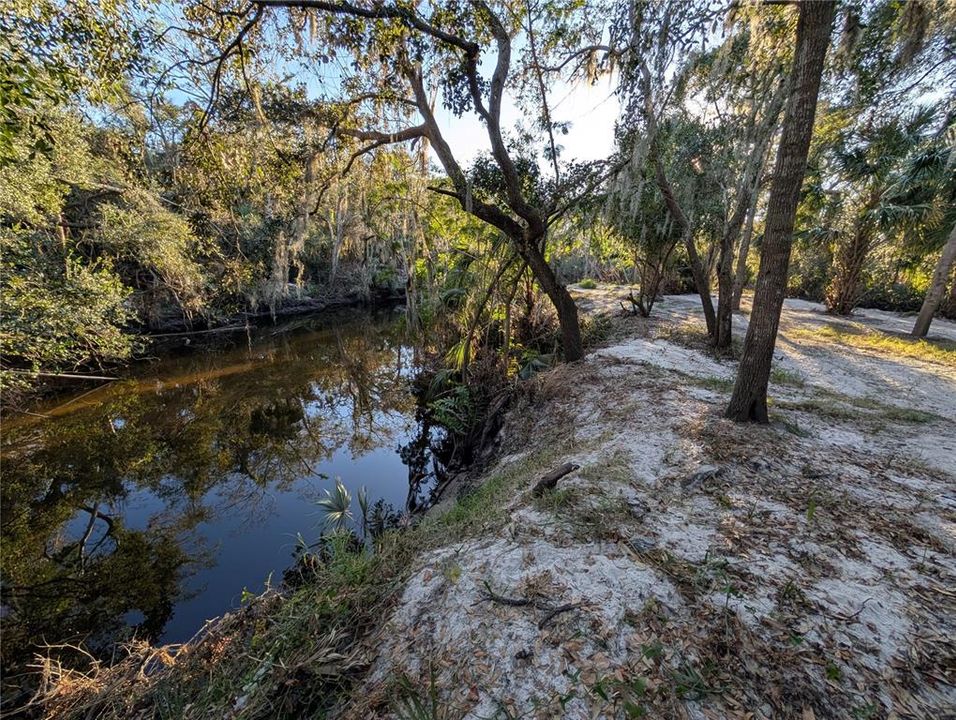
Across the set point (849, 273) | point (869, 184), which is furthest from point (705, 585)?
point (849, 273)

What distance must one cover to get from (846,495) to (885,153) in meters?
12.3

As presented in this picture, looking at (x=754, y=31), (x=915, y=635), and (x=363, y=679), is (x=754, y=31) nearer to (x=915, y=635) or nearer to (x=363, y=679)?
(x=915, y=635)

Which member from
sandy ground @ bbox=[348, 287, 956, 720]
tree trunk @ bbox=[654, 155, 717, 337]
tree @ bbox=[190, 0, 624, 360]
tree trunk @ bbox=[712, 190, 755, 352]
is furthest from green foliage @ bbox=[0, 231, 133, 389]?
tree trunk @ bbox=[712, 190, 755, 352]

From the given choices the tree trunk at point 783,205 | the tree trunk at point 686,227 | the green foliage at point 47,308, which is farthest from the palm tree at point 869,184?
the green foliage at point 47,308

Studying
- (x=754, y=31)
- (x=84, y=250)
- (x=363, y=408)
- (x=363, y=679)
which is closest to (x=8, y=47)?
(x=363, y=679)

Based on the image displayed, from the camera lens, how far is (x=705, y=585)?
2.19 meters

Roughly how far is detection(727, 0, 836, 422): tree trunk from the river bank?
565mm

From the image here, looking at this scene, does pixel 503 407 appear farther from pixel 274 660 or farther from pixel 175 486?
pixel 175 486

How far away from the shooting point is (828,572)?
7.44 ft

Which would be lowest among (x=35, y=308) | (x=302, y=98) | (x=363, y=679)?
(x=363, y=679)

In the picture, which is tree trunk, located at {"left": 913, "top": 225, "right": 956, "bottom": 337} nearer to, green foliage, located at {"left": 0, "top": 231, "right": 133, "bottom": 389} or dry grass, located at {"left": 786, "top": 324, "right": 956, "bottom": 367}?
dry grass, located at {"left": 786, "top": 324, "right": 956, "bottom": 367}

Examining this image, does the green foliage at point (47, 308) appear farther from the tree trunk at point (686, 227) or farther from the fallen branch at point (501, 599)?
the tree trunk at point (686, 227)

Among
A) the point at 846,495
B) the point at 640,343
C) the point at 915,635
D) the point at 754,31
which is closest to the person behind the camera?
the point at 915,635

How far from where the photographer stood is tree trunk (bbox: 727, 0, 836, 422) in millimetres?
3391
